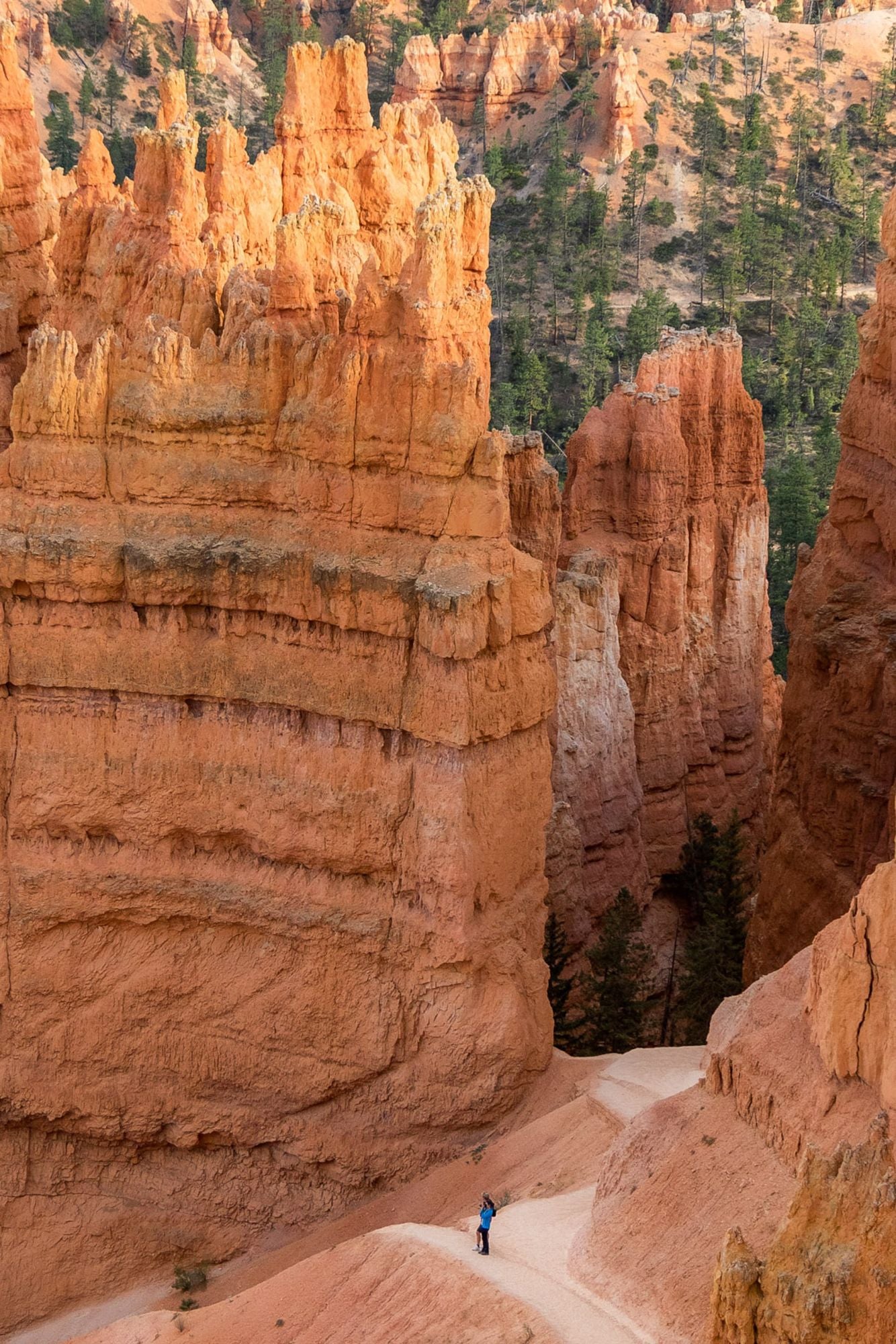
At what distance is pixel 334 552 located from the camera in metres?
23.3

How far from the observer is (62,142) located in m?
80.6

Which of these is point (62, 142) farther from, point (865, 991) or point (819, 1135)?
point (819, 1135)

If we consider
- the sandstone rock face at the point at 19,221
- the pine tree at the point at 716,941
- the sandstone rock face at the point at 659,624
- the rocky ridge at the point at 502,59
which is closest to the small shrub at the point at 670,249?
the rocky ridge at the point at 502,59

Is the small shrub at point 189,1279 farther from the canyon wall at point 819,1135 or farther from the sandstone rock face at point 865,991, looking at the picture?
the sandstone rock face at point 865,991

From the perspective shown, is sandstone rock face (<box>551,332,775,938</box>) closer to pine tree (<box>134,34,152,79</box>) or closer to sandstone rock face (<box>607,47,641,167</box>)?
sandstone rock face (<box>607,47,641,167</box>)

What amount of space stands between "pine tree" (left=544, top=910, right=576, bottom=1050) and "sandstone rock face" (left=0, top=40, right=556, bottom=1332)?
5120 millimetres

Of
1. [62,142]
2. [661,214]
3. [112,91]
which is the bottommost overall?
[661,214]

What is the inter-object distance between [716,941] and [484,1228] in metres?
13.8

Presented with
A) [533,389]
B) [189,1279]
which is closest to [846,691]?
[189,1279]

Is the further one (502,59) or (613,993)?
(502,59)

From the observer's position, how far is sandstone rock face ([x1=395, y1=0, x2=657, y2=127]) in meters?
99.6

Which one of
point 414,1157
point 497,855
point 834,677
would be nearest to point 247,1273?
point 414,1157

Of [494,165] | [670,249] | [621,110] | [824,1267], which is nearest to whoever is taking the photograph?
[824,1267]

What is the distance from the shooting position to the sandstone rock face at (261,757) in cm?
2330
